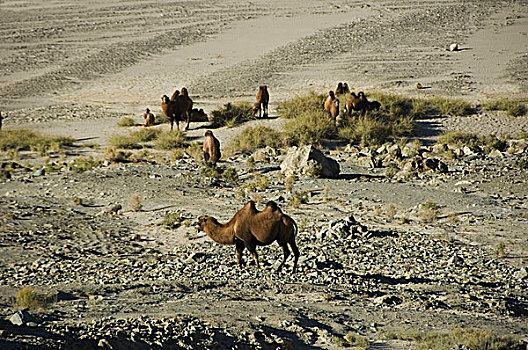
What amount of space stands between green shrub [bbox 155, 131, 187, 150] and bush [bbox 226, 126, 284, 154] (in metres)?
1.75

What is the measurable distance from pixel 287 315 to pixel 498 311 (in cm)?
296

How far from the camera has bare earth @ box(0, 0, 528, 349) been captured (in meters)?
8.38

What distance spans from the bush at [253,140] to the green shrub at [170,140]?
5.74 ft

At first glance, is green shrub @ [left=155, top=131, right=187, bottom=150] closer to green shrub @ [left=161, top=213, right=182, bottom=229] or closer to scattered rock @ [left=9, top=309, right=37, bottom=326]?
green shrub @ [left=161, top=213, right=182, bottom=229]

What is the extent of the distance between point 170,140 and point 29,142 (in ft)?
14.9

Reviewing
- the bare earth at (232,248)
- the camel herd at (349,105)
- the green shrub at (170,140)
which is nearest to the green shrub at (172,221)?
the bare earth at (232,248)

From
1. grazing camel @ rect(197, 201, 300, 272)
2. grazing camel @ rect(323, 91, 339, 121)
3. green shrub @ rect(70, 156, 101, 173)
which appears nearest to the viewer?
grazing camel @ rect(197, 201, 300, 272)

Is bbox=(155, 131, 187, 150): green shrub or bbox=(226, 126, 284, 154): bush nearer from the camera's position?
bbox=(226, 126, 284, 154): bush

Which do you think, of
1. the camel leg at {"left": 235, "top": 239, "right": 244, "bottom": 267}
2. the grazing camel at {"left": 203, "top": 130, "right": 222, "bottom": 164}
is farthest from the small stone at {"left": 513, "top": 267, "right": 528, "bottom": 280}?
the grazing camel at {"left": 203, "top": 130, "right": 222, "bottom": 164}

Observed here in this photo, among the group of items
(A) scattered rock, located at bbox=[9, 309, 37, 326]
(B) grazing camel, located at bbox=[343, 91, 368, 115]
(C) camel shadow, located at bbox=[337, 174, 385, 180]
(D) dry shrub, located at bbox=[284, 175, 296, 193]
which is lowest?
(C) camel shadow, located at bbox=[337, 174, 385, 180]

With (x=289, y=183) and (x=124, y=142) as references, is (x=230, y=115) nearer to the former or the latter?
(x=124, y=142)

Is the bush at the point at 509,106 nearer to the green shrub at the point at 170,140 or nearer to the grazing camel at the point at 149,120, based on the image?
the green shrub at the point at 170,140

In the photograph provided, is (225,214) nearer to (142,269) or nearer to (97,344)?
(142,269)

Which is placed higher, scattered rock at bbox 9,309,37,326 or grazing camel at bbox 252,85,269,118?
scattered rock at bbox 9,309,37,326
